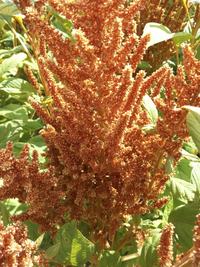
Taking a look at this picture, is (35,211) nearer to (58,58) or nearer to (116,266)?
(116,266)

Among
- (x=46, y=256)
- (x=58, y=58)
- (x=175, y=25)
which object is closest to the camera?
(x=46, y=256)

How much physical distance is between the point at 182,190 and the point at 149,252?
0.78 feet

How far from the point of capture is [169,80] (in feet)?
2.84

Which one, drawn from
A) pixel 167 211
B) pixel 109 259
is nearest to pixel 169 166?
pixel 109 259

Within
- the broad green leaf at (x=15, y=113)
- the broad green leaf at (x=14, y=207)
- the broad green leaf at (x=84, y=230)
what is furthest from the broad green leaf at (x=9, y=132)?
the broad green leaf at (x=84, y=230)

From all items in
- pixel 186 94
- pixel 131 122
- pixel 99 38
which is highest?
pixel 99 38

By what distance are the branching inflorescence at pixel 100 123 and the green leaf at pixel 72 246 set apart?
2.2 inches

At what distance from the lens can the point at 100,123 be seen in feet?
3.01

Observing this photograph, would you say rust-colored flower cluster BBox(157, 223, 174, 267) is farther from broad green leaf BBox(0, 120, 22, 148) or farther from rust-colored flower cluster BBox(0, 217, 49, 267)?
broad green leaf BBox(0, 120, 22, 148)

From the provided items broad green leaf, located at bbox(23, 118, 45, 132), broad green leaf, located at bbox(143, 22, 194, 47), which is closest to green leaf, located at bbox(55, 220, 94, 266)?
broad green leaf, located at bbox(143, 22, 194, 47)

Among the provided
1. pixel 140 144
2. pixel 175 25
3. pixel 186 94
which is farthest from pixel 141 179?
pixel 175 25

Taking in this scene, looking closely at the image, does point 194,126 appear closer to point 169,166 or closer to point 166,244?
point 169,166

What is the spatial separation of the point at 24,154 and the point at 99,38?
41 centimetres

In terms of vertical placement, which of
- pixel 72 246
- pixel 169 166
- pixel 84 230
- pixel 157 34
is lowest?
pixel 84 230
